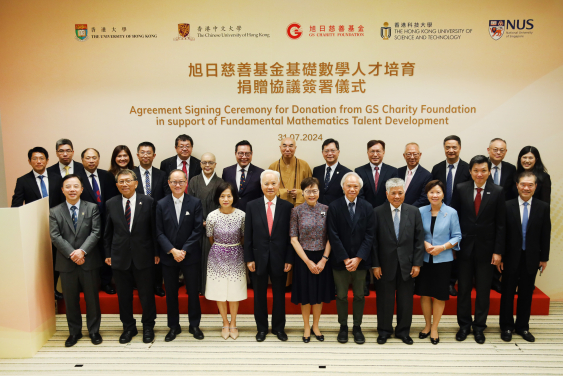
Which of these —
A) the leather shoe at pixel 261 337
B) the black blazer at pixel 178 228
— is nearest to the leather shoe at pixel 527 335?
the leather shoe at pixel 261 337

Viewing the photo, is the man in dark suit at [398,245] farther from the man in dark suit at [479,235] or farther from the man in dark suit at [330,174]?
the man in dark suit at [330,174]

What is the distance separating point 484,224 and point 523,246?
1.50ft

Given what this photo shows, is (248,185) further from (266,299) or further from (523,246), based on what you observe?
(523,246)

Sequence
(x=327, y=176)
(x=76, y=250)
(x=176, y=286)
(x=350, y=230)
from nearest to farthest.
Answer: (x=350, y=230) → (x=76, y=250) → (x=176, y=286) → (x=327, y=176)

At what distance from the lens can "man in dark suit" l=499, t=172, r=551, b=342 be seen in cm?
361

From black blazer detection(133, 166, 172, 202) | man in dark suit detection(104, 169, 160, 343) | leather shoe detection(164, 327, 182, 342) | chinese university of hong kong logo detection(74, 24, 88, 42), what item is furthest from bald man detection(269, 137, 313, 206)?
chinese university of hong kong logo detection(74, 24, 88, 42)

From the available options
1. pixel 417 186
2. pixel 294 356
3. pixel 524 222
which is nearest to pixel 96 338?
pixel 294 356

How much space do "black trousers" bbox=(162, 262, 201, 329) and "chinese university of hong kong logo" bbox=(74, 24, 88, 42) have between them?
344 cm

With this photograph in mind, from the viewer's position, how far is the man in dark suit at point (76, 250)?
362 centimetres

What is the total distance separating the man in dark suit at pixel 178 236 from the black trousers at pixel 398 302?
1819 mm

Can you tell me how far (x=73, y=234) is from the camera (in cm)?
367

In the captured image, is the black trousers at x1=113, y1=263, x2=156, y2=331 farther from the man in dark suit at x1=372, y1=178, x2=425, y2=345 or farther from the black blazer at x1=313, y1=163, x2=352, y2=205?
the man in dark suit at x1=372, y1=178, x2=425, y2=345

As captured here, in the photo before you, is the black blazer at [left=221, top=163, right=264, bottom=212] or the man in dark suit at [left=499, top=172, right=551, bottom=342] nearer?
the man in dark suit at [left=499, top=172, right=551, bottom=342]

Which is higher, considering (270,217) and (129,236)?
(270,217)
